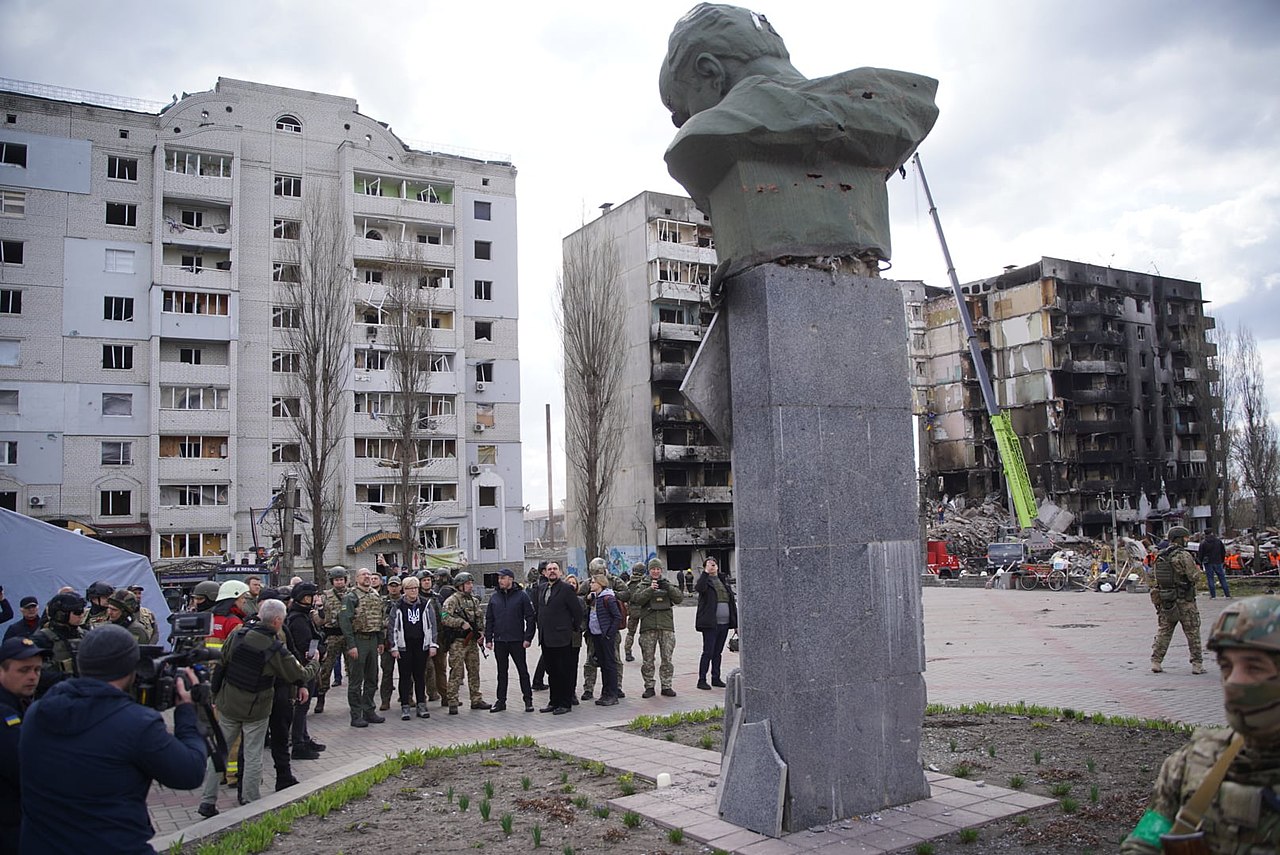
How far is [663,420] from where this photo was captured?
5272cm

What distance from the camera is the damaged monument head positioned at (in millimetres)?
6742

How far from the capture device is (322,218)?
42.7m

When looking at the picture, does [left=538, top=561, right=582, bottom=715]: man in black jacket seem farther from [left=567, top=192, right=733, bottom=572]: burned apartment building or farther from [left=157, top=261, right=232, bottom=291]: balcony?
[left=567, top=192, right=733, bottom=572]: burned apartment building

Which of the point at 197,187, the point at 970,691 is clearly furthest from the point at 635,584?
the point at 197,187

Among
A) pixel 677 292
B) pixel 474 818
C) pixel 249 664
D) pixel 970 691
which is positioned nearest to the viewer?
pixel 474 818

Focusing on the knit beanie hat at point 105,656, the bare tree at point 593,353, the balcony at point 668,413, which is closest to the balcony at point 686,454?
the balcony at point 668,413

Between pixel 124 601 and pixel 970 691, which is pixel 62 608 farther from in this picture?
pixel 970 691

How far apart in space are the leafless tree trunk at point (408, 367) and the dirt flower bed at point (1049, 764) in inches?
1192

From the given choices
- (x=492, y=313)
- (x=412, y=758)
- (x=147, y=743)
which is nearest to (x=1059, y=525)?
(x=492, y=313)

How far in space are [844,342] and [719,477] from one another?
157 ft

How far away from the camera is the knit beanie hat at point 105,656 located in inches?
143

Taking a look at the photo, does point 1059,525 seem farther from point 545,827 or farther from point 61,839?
point 61,839

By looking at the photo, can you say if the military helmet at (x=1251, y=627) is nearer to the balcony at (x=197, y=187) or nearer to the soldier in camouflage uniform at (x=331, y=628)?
the soldier in camouflage uniform at (x=331, y=628)

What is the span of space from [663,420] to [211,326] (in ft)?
76.2
